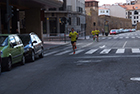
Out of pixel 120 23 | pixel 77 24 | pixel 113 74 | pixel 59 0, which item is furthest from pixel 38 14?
pixel 120 23

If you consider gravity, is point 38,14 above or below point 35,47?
above

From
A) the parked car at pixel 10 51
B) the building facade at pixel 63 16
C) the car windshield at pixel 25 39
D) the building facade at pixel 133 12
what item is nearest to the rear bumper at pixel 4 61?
the parked car at pixel 10 51

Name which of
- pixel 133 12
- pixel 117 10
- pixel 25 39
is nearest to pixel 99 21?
pixel 117 10

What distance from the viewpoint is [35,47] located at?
16438 millimetres

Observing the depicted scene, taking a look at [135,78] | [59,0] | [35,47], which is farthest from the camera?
[59,0]

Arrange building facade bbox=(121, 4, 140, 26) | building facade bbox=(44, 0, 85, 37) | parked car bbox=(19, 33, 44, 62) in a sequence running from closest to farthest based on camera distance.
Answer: parked car bbox=(19, 33, 44, 62) → building facade bbox=(44, 0, 85, 37) → building facade bbox=(121, 4, 140, 26)

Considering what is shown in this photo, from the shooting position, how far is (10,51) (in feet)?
40.8

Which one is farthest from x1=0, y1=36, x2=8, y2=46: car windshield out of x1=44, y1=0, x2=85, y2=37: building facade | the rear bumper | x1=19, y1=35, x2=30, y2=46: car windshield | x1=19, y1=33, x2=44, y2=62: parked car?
x1=44, y1=0, x2=85, y2=37: building facade

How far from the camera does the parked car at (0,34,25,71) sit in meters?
11.7

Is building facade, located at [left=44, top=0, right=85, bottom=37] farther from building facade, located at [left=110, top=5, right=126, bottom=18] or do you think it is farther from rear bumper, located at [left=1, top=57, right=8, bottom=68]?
building facade, located at [left=110, top=5, right=126, bottom=18]

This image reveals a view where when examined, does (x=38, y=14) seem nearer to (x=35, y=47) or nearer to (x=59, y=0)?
(x=59, y=0)

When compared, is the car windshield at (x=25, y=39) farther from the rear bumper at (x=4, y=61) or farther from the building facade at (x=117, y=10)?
the building facade at (x=117, y=10)

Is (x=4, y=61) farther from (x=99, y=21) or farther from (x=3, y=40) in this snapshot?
(x=99, y=21)

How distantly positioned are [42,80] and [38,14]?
2530cm
